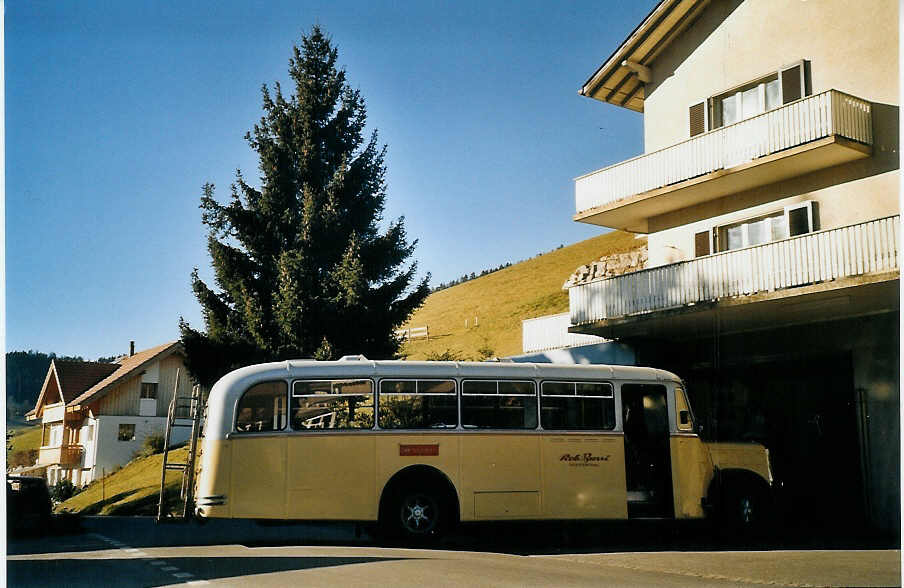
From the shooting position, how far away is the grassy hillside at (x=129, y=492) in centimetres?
2348

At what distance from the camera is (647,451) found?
1319 cm

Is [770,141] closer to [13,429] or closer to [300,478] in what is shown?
[300,478]

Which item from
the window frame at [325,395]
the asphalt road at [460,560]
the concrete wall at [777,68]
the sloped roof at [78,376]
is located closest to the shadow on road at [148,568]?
the asphalt road at [460,560]

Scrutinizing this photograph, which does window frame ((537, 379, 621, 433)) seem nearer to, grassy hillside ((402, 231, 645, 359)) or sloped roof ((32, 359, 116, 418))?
sloped roof ((32, 359, 116, 418))

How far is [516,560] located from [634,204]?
11388 millimetres

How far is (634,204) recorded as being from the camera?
20531 millimetres

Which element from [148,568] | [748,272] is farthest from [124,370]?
[148,568]

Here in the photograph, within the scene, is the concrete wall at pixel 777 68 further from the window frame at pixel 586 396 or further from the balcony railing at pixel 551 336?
the window frame at pixel 586 396

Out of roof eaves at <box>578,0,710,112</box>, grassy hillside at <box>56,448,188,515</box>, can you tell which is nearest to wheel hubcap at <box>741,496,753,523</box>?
roof eaves at <box>578,0,710,112</box>

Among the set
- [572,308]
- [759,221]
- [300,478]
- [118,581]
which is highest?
[759,221]

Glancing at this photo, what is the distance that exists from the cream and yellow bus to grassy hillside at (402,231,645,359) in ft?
45.7

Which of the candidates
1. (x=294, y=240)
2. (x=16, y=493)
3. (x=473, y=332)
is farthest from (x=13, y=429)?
(x=473, y=332)

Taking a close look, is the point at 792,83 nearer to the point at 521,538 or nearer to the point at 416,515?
the point at 521,538

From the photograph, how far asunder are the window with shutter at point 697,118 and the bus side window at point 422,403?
10264 mm
